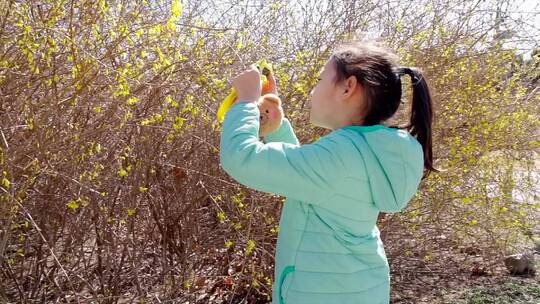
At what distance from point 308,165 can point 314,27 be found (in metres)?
2.77

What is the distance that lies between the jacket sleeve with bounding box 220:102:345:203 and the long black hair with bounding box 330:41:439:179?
233 mm

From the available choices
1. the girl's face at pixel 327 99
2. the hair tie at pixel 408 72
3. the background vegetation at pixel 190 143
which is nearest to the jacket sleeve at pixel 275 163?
the girl's face at pixel 327 99

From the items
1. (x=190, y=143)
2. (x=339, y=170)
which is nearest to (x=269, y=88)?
(x=339, y=170)

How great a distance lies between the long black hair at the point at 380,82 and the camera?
187 cm

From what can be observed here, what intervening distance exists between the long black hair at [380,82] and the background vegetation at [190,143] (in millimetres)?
203

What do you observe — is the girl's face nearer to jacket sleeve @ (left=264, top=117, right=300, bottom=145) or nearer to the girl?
the girl

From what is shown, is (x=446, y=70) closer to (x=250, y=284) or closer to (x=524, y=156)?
(x=524, y=156)

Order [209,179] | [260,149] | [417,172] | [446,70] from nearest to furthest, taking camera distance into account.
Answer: [260,149] < [417,172] < [209,179] < [446,70]

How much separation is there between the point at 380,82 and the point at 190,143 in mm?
1709

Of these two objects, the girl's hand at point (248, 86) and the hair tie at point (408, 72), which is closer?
the girl's hand at point (248, 86)

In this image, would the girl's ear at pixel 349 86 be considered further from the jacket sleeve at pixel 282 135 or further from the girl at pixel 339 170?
the jacket sleeve at pixel 282 135

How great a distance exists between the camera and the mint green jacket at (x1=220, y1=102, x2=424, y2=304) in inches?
66.6

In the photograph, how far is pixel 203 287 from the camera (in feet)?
12.6

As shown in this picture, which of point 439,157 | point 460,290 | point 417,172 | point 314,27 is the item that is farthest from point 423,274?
point 417,172
